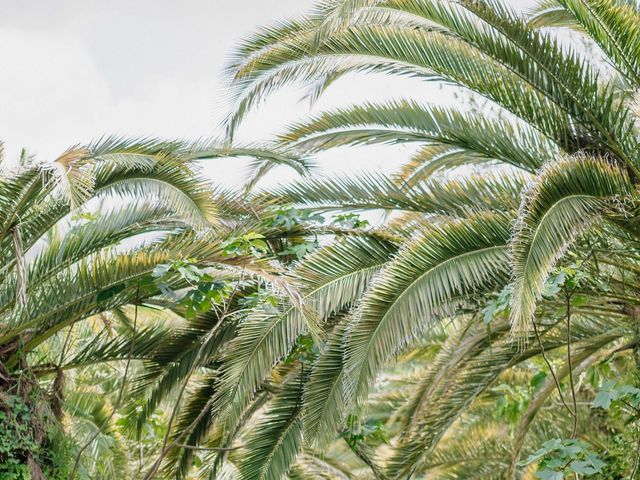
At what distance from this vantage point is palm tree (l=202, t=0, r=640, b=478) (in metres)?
6.58

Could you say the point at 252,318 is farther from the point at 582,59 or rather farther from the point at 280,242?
the point at 582,59

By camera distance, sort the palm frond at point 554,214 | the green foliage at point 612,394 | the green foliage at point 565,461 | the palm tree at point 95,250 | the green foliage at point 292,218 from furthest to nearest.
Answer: the green foliage at point 292,218, the palm tree at point 95,250, the green foliage at point 612,394, the green foliage at point 565,461, the palm frond at point 554,214

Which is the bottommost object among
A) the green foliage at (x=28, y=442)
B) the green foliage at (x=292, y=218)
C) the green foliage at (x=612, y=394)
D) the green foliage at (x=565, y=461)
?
the green foliage at (x=28, y=442)

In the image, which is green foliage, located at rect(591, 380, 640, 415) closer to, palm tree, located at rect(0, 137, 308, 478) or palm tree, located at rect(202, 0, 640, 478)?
palm tree, located at rect(202, 0, 640, 478)

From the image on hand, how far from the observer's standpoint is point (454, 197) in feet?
26.0

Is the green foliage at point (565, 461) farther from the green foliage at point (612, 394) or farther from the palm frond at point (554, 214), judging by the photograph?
the palm frond at point (554, 214)

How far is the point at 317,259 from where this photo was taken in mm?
7395

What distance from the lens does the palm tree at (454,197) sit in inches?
259

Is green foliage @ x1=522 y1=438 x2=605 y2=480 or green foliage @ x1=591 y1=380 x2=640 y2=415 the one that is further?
green foliage @ x1=591 y1=380 x2=640 y2=415

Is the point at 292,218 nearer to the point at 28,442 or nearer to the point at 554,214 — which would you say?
the point at 554,214

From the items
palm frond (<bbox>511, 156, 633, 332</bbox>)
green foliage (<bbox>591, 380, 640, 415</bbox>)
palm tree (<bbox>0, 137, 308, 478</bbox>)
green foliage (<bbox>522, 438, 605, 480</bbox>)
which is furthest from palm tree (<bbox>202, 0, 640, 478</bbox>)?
palm tree (<bbox>0, 137, 308, 478</bbox>)

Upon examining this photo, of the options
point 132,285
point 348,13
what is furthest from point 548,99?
point 132,285

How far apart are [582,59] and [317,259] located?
2.54m

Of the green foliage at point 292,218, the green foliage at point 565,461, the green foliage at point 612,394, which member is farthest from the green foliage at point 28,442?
the green foliage at point 612,394
